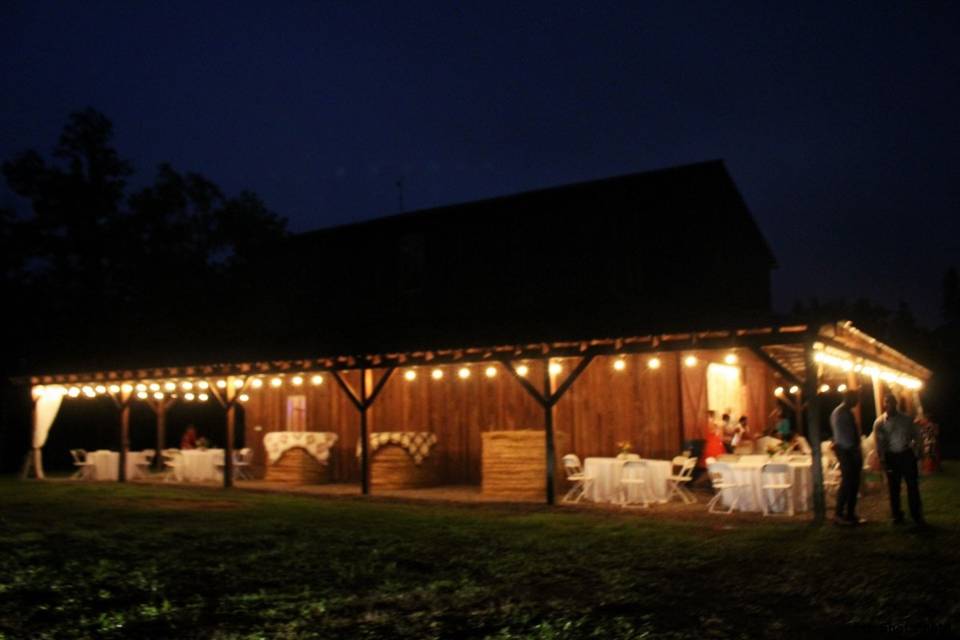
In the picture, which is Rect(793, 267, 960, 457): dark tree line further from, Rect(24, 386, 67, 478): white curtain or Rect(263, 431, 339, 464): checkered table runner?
Rect(24, 386, 67, 478): white curtain

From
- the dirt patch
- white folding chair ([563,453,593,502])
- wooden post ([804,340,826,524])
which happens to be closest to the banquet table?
the dirt patch

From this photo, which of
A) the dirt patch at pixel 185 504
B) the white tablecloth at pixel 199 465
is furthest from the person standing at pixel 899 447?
the white tablecloth at pixel 199 465

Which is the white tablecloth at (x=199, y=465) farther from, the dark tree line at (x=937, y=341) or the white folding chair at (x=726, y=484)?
the dark tree line at (x=937, y=341)

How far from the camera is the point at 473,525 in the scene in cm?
1181

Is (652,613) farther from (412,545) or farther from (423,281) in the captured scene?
(423,281)

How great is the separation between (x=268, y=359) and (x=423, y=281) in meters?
6.77

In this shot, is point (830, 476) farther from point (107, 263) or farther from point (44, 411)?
point (107, 263)

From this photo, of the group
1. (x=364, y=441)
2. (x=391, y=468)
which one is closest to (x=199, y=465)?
(x=391, y=468)

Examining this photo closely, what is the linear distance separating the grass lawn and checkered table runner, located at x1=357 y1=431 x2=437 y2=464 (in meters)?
4.14

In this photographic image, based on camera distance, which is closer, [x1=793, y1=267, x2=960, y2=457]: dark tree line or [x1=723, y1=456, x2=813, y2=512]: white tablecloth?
[x1=723, y1=456, x2=813, y2=512]: white tablecloth

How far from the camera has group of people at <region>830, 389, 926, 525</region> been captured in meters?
10.9

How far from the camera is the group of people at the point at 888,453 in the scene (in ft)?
35.6

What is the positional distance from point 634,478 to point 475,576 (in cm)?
642

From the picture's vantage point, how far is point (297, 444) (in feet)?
62.1
